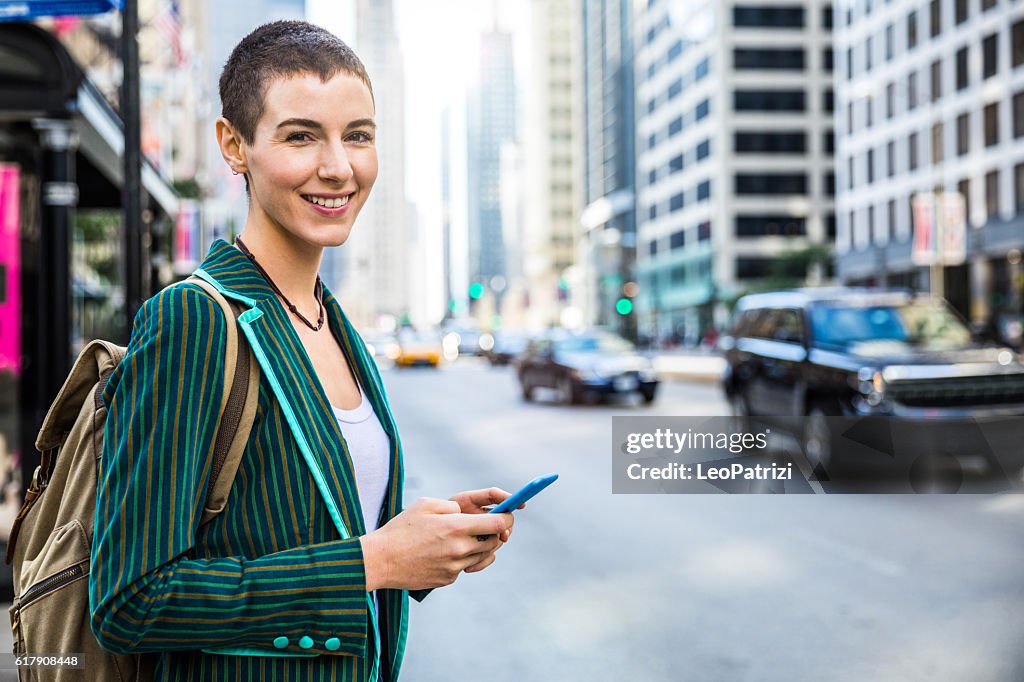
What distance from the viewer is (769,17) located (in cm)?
8594

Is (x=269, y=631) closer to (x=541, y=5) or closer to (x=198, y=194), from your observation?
(x=198, y=194)

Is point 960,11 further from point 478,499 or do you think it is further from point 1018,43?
point 478,499

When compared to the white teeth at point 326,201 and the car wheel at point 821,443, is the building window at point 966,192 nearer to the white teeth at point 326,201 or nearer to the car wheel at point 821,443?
the car wheel at point 821,443

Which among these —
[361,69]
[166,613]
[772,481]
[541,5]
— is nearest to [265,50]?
[361,69]

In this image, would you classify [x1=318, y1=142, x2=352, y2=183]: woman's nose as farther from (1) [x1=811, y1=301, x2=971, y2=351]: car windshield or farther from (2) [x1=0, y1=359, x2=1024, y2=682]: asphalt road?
(1) [x1=811, y1=301, x2=971, y2=351]: car windshield

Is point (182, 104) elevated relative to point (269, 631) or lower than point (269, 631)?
elevated

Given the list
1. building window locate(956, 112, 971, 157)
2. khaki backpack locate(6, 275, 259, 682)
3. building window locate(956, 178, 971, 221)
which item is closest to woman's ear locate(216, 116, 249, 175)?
khaki backpack locate(6, 275, 259, 682)

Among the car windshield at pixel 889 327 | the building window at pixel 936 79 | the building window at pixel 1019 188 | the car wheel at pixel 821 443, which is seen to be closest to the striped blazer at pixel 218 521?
the car wheel at pixel 821 443

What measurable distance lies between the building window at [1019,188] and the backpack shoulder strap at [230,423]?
48.2 m

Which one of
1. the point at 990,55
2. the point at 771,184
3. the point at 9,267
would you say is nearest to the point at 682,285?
the point at 771,184

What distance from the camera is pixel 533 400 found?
968 inches

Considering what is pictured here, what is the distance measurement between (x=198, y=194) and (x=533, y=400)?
1969 centimetres

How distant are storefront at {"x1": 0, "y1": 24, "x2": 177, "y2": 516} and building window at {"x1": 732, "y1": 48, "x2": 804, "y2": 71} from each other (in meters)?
78.0

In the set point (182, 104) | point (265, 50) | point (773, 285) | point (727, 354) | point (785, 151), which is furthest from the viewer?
point (785, 151)
